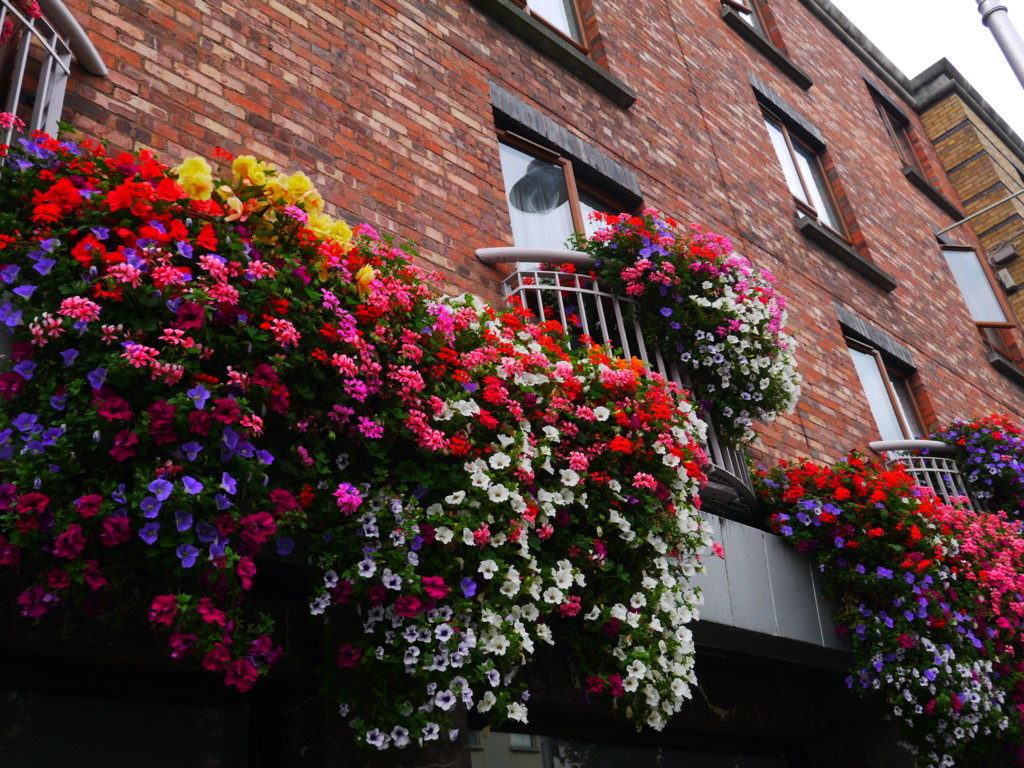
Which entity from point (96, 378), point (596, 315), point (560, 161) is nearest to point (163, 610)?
point (96, 378)

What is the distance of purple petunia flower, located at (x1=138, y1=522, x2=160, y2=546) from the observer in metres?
2.69

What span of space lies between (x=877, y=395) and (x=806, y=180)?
2.90 meters

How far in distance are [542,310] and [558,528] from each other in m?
1.80

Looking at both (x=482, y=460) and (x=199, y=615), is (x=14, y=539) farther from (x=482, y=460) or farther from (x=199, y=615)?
(x=482, y=460)

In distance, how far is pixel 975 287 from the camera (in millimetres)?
12812

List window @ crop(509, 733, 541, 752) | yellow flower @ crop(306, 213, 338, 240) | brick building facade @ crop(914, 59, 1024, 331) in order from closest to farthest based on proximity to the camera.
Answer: yellow flower @ crop(306, 213, 338, 240) → window @ crop(509, 733, 541, 752) → brick building facade @ crop(914, 59, 1024, 331)

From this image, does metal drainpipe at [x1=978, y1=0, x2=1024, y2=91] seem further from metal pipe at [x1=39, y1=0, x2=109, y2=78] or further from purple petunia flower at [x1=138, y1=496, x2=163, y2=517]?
purple petunia flower at [x1=138, y1=496, x2=163, y2=517]

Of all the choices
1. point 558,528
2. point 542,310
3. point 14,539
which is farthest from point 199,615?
point 542,310

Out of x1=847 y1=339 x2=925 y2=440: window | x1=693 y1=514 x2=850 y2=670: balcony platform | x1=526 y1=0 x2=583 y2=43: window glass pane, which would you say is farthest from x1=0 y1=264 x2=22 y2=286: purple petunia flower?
x1=847 y1=339 x2=925 y2=440: window

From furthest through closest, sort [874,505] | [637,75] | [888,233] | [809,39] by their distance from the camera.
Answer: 1. [809,39]
2. [888,233]
3. [637,75]
4. [874,505]

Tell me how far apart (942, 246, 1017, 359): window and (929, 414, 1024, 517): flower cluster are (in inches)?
164

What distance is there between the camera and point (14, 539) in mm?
2611

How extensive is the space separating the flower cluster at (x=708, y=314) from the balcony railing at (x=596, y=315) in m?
0.10

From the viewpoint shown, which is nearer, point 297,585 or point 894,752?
point 297,585
